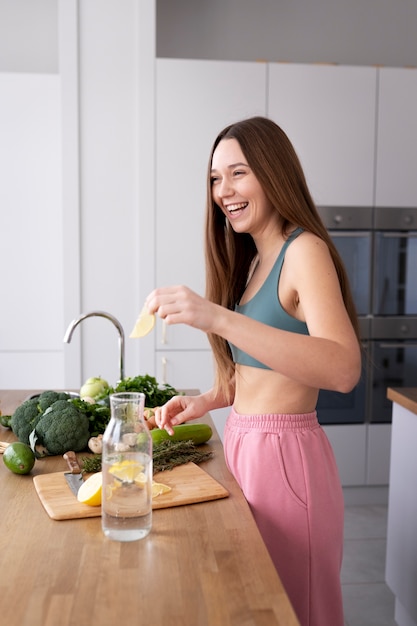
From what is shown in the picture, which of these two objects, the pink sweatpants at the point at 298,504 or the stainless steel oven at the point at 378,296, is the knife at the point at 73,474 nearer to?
the pink sweatpants at the point at 298,504

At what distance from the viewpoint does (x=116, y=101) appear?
3.48 m

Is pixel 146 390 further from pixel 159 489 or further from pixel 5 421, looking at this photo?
pixel 159 489

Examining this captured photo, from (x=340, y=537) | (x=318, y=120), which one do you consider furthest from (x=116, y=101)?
(x=340, y=537)

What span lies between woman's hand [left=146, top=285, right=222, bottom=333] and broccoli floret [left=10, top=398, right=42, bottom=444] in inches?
26.4

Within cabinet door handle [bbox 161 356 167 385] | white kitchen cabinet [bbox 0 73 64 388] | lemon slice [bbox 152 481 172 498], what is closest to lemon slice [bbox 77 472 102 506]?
lemon slice [bbox 152 481 172 498]

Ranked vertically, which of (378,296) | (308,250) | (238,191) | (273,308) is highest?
(238,191)

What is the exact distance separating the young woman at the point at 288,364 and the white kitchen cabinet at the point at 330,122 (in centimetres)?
209

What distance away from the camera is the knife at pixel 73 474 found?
1412 millimetres

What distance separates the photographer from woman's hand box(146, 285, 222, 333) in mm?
1252

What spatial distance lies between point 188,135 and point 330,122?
766 mm

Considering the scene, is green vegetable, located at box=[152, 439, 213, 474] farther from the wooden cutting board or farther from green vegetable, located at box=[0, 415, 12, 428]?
green vegetable, located at box=[0, 415, 12, 428]

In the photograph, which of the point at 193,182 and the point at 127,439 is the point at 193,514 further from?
the point at 193,182

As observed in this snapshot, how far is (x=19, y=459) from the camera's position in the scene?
150 centimetres

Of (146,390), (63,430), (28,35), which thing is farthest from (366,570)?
(28,35)
